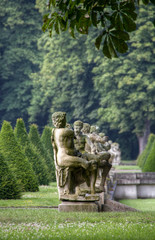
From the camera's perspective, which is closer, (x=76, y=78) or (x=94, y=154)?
(x=94, y=154)

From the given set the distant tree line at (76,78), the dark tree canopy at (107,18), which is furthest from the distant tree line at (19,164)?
the distant tree line at (76,78)

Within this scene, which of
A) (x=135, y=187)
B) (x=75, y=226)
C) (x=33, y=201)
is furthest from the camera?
(x=135, y=187)

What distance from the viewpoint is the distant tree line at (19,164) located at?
1120 cm

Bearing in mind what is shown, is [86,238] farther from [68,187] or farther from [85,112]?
[85,112]

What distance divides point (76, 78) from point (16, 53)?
7.64m

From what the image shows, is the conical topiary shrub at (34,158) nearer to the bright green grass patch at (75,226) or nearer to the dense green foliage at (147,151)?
the bright green grass patch at (75,226)

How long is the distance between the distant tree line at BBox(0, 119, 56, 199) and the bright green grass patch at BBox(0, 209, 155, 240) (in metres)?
3.38

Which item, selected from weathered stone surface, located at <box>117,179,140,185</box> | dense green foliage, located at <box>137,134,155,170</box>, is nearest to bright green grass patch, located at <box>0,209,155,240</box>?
weathered stone surface, located at <box>117,179,140,185</box>

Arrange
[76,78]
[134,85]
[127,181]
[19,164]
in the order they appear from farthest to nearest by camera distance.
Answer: [76,78]
[134,85]
[127,181]
[19,164]

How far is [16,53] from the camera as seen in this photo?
4447 cm

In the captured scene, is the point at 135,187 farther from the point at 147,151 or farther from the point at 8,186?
the point at 147,151

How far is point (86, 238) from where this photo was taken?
538cm

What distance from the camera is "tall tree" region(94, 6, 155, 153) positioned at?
116ft

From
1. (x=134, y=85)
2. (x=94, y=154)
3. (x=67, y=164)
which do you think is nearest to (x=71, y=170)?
(x=67, y=164)
